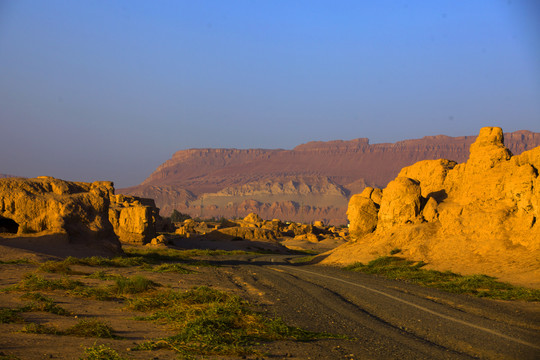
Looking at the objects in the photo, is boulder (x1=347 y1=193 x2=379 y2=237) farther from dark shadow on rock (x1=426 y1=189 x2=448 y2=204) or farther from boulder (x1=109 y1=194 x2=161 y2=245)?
boulder (x1=109 y1=194 x2=161 y2=245)

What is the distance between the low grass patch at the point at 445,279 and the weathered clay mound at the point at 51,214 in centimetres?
1360

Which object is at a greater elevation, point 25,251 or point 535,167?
point 535,167

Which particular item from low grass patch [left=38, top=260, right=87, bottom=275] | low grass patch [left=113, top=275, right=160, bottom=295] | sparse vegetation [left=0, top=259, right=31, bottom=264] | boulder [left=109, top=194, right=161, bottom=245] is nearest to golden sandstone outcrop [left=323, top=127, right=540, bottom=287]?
low grass patch [left=113, top=275, right=160, bottom=295]

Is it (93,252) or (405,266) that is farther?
(93,252)

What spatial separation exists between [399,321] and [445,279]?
31.8 ft

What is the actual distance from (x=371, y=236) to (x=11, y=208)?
20205mm

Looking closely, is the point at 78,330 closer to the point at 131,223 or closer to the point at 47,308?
the point at 47,308

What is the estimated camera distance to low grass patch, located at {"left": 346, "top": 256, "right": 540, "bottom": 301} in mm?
15383

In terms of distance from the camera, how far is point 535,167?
22.2 meters

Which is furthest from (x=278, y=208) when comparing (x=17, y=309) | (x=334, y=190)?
(x=17, y=309)

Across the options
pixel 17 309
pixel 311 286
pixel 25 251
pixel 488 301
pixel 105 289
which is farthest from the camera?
pixel 25 251

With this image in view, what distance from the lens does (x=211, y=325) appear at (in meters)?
8.87

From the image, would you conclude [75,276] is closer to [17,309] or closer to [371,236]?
[17,309]

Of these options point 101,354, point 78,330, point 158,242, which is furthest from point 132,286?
point 158,242
